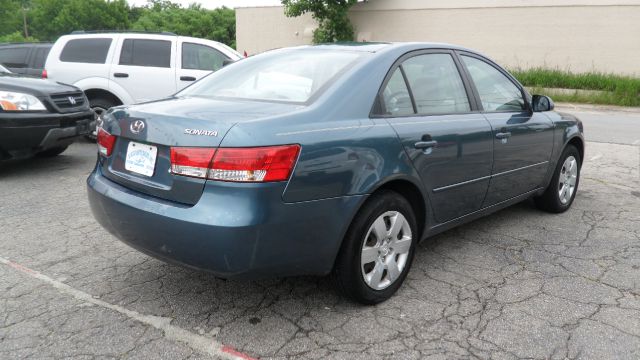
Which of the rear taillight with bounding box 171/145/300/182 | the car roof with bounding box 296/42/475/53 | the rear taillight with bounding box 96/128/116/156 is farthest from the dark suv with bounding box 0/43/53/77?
the rear taillight with bounding box 171/145/300/182

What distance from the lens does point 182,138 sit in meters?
2.68

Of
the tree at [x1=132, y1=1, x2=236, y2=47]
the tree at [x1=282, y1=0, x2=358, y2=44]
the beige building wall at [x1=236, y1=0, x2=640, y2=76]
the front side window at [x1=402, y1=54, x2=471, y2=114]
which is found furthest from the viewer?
the tree at [x1=132, y1=1, x2=236, y2=47]

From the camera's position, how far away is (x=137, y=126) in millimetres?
2924

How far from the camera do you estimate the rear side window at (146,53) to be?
28.2 feet

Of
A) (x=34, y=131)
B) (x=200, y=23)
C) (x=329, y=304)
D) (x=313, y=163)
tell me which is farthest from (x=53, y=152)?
(x=200, y=23)

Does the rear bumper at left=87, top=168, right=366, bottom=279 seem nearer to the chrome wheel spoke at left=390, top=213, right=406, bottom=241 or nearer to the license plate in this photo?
the license plate

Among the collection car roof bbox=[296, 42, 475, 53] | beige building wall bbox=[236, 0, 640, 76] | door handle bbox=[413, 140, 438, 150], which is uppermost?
beige building wall bbox=[236, 0, 640, 76]

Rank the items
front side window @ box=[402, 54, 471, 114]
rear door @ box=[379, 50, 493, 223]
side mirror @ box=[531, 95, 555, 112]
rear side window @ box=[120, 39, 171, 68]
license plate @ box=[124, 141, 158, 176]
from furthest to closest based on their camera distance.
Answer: rear side window @ box=[120, 39, 171, 68] → side mirror @ box=[531, 95, 555, 112] → front side window @ box=[402, 54, 471, 114] → rear door @ box=[379, 50, 493, 223] → license plate @ box=[124, 141, 158, 176]

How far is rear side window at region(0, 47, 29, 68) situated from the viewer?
36.9 ft

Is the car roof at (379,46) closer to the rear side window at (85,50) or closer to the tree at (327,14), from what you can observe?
the rear side window at (85,50)

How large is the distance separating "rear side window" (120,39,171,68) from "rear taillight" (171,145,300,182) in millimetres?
6492

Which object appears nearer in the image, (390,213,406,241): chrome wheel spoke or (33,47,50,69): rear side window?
(390,213,406,241): chrome wheel spoke

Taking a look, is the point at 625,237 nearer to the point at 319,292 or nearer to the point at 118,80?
the point at 319,292

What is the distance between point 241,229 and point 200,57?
6.88 m
